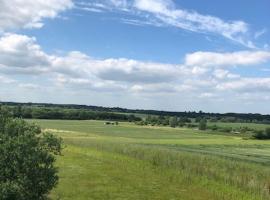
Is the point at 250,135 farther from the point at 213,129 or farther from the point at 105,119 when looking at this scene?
the point at 105,119

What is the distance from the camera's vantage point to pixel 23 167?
55.9 feet

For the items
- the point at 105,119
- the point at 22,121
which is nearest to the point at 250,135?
the point at 105,119

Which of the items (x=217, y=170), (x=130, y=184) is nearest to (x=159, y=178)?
(x=130, y=184)

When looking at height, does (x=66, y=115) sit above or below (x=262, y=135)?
above

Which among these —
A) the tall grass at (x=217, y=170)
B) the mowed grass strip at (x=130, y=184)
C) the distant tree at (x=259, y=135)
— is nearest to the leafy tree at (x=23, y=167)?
the mowed grass strip at (x=130, y=184)

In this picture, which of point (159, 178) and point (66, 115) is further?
point (66, 115)

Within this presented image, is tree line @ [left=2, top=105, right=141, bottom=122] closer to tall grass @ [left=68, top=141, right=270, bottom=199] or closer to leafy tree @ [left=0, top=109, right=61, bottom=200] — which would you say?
tall grass @ [left=68, top=141, right=270, bottom=199]

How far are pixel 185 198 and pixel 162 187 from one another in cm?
360

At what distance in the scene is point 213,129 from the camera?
454ft

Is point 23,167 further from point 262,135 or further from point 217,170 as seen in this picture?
point 262,135

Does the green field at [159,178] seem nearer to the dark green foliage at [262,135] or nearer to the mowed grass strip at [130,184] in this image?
the mowed grass strip at [130,184]

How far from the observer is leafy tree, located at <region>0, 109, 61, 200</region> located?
16.8 m

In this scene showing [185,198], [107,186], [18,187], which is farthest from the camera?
[107,186]

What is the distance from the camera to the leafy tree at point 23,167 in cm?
1675
